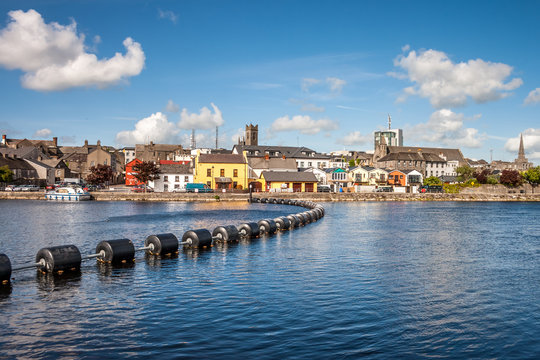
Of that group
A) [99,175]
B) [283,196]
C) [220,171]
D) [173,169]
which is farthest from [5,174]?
[283,196]

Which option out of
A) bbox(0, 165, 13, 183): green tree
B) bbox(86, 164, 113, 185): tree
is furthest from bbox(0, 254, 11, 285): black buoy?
bbox(86, 164, 113, 185): tree

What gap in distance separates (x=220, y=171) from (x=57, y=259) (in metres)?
86.7

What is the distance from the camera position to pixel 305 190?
112875 millimetres

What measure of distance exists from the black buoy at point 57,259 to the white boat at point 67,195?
76025mm

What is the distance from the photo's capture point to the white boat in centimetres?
9250

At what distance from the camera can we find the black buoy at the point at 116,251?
79.7 feet

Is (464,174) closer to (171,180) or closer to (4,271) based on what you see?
(171,180)

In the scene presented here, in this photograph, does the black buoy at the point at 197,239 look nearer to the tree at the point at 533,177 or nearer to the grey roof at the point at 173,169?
the grey roof at the point at 173,169

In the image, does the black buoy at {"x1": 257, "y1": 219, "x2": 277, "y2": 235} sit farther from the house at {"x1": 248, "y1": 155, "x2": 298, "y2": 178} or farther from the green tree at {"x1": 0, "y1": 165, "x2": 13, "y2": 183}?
the green tree at {"x1": 0, "y1": 165, "x2": 13, "y2": 183}

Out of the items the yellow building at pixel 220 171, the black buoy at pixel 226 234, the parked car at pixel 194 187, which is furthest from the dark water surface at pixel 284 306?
the yellow building at pixel 220 171

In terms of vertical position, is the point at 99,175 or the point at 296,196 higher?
the point at 99,175

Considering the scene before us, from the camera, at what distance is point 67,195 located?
9262 cm

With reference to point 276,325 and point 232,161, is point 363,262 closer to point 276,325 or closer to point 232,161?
point 276,325

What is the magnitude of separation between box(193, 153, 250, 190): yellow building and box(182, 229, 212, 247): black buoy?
7540 cm
